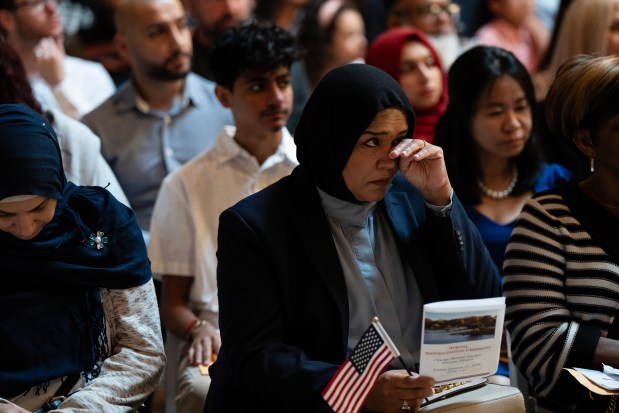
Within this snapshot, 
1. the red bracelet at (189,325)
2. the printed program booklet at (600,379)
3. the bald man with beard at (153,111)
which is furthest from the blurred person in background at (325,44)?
the printed program booklet at (600,379)

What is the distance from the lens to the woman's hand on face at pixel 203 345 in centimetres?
353

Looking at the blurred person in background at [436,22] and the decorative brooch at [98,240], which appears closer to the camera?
the decorative brooch at [98,240]

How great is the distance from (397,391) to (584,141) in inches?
43.8

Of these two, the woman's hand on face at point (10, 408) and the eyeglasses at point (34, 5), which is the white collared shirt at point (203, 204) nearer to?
the woman's hand on face at point (10, 408)

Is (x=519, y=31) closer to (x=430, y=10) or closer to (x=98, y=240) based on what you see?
(x=430, y=10)

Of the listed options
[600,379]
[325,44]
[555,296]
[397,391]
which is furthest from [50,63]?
[600,379]

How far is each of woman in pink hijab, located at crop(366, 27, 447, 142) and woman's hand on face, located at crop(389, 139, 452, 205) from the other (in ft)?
5.87

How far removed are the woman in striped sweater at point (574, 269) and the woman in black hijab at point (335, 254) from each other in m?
0.18

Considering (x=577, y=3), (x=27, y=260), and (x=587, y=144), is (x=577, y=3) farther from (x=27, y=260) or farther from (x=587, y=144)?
(x=27, y=260)

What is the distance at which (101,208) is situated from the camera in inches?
118

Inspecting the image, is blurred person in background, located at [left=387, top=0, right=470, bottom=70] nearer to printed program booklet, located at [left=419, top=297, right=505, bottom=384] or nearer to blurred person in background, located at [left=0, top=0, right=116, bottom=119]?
blurred person in background, located at [left=0, top=0, right=116, bottom=119]

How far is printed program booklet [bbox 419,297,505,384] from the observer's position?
2.47m

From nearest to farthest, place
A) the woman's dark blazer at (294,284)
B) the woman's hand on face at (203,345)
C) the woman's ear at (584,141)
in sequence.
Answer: the woman's dark blazer at (294,284) → the woman's ear at (584,141) → the woman's hand on face at (203,345)

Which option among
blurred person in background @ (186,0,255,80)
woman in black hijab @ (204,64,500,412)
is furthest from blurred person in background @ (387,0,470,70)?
woman in black hijab @ (204,64,500,412)
